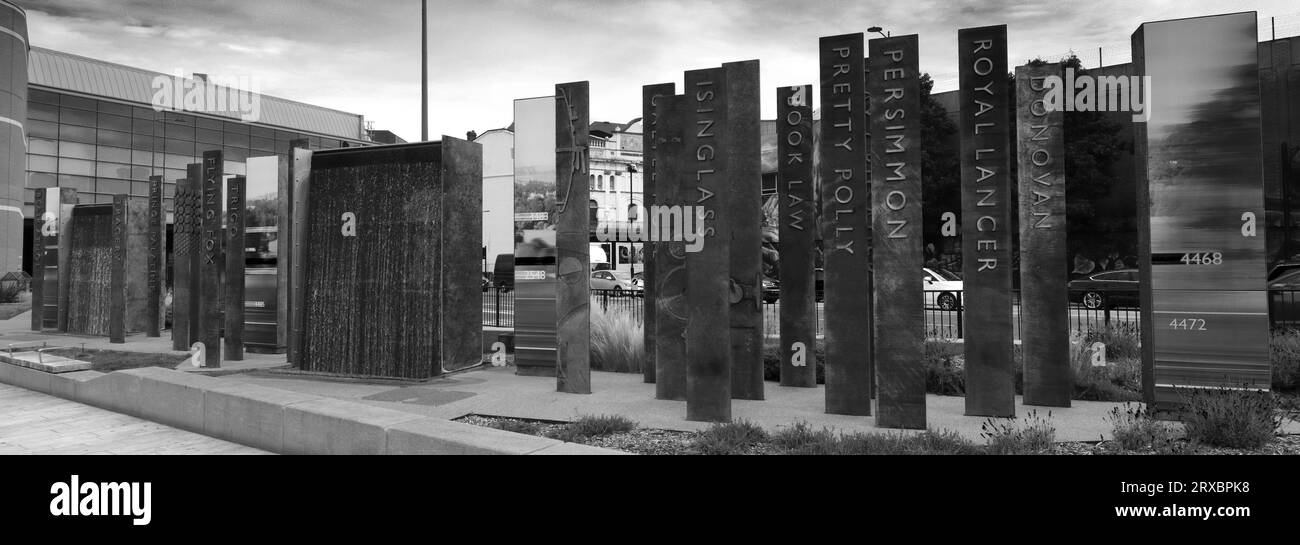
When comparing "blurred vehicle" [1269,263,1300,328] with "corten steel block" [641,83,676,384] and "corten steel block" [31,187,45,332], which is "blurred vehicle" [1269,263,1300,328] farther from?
"corten steel block" [31,187,45,332]

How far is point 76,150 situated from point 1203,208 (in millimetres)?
52774

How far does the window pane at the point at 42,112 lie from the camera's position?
4122cm

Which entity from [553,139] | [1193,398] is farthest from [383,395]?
[1193,398]

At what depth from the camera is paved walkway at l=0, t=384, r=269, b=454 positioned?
6.80 metres

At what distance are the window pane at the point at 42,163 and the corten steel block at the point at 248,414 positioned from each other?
1791 inches

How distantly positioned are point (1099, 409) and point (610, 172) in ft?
199

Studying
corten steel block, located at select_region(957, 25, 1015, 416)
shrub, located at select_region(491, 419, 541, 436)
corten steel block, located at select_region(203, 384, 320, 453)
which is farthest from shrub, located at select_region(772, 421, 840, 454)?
corten steel block, located at select_region(203, 384, 320, 453)

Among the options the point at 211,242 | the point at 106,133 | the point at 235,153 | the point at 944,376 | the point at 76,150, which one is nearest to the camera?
the point at 944,376

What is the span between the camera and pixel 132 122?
1802 inches

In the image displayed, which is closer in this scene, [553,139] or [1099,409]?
[1099,409]

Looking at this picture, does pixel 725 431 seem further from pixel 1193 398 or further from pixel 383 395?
pixel 383 395

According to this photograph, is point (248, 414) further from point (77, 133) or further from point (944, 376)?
point (77, 133)

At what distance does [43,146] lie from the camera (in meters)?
42.2

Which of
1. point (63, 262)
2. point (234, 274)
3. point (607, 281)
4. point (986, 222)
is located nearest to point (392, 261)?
point (234, 274)
